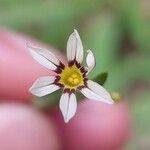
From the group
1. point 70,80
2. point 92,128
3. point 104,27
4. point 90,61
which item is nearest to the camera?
point 90,61

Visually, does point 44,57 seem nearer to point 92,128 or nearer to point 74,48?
point 74,48

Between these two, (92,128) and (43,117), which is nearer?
(43,117)

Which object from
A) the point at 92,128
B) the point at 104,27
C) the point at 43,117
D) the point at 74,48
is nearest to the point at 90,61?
the point at 74,48

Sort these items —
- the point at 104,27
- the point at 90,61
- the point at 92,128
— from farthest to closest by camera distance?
the point at 104,27 → the point at 92,128 → the point at 90,61

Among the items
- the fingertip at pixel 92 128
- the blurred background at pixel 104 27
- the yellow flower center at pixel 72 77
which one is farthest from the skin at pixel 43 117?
the blurred background at pixel 104 27

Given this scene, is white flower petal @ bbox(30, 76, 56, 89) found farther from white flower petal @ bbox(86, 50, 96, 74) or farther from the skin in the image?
the skin

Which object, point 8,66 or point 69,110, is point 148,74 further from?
point 69,110

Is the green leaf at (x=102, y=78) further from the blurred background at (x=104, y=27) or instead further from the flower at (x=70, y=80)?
the blurred background at (x=104, y=27)

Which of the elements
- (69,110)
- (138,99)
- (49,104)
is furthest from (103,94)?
(138,99)
